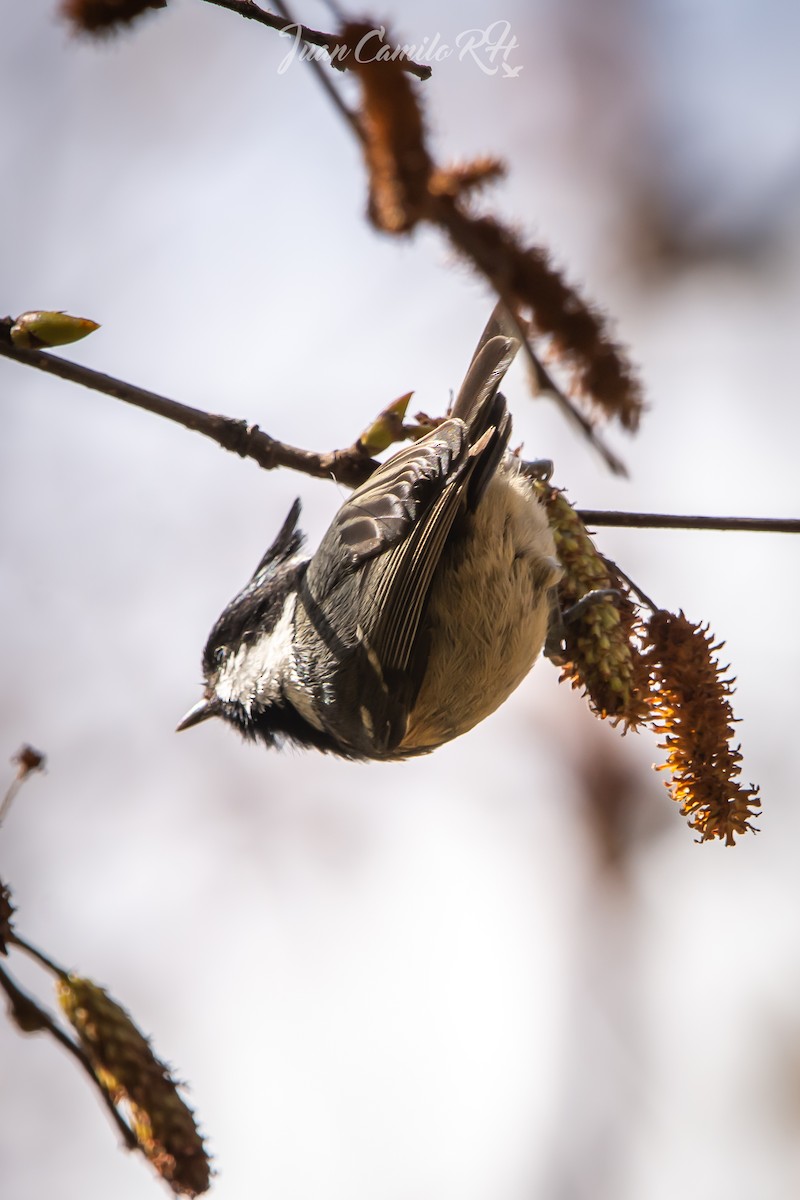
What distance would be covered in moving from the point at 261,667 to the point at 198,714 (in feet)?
0.96

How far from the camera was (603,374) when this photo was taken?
33.9 inches

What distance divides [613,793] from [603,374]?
313 centimetres

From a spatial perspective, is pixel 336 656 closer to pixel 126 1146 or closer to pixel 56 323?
pixel 56 323

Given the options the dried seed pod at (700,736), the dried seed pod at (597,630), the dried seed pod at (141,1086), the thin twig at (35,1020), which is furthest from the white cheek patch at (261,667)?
the thin twig at (35,1020)

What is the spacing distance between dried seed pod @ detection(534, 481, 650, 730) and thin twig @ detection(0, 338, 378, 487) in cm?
39

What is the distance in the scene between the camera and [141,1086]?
1.16m

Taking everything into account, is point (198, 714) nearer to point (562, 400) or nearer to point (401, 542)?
point (401, 542)

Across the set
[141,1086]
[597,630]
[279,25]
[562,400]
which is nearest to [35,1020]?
[141,1086]

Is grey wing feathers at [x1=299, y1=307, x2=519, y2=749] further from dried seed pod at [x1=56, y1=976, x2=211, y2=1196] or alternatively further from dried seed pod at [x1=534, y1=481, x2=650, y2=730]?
dried seed pod at [x1=56, y1=976, x2=211, y2=1196]

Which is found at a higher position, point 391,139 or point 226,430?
point 226,430

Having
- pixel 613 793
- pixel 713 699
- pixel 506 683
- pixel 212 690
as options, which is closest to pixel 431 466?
pixel 506 683

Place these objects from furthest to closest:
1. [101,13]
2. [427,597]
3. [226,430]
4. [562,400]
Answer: [427,597]
[226,430]
[101,13]
[562,400]

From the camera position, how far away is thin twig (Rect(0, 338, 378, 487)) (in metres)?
1.67

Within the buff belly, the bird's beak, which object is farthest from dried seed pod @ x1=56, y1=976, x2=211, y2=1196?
the bird's beak
